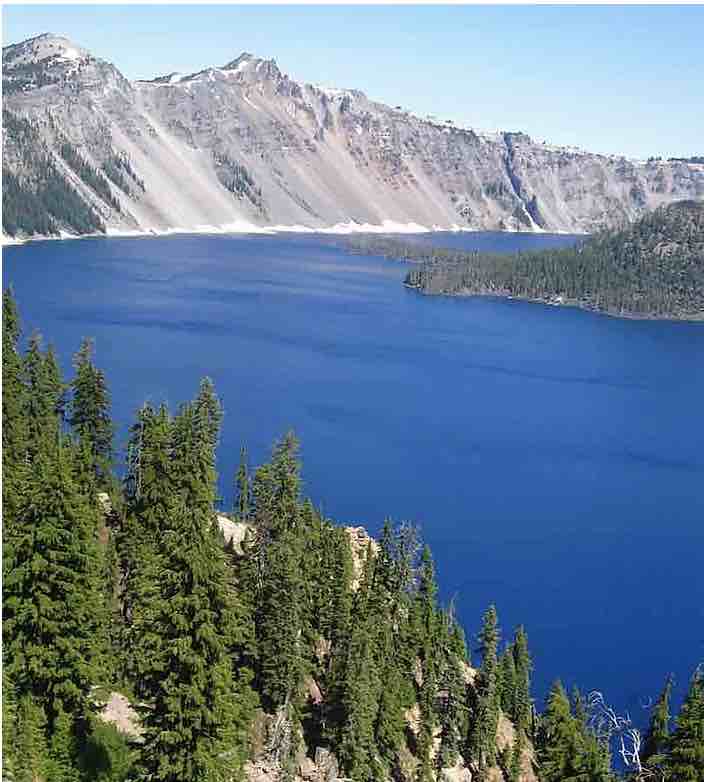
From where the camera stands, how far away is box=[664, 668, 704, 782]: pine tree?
34031 millimetres

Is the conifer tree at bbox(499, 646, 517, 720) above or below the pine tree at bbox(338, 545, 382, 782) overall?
below

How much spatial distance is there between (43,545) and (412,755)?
3068cm

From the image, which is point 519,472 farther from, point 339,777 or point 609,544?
point 339,777

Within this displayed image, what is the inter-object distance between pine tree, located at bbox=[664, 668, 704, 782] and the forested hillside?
0.32ft

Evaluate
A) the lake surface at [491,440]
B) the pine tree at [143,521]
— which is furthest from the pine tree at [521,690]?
the pine tree at [143,521]

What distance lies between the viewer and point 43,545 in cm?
3441

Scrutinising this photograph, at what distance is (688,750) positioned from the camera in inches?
1352

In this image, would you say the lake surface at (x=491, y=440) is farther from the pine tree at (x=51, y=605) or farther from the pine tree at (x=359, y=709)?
the pine tree at (x=51, y=605)

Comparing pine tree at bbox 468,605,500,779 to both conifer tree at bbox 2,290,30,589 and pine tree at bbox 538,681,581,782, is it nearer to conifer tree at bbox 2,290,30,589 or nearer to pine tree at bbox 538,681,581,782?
pine tree at bbox 538,681,581,782

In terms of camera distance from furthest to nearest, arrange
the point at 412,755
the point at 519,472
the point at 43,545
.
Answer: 1. the point at 519,472
2. the point at 412,755
3. the point at 43,545

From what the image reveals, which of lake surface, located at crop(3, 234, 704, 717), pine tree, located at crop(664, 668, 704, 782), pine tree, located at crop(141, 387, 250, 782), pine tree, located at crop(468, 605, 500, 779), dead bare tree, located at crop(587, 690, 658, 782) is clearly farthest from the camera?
lake surface, located at crop(3, 234, 704, 717)

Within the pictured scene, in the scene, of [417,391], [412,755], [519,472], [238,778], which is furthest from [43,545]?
[417,391]

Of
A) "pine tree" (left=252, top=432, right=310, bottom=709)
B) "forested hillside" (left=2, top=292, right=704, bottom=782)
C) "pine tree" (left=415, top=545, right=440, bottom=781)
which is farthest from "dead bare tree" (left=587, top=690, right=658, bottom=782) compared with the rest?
"pine tree" (left=252, top=432, right=310, bottom=709)

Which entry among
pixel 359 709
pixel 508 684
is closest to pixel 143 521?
pixel 359 709
